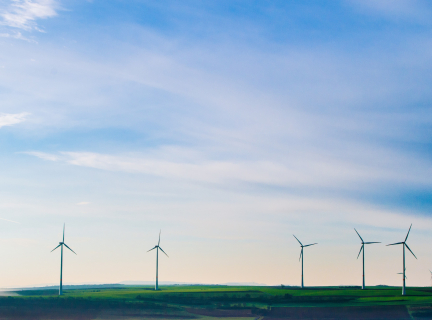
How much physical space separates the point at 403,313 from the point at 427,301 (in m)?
24.4

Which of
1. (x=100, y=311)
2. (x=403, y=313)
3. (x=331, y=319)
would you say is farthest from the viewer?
(x=100, y=311)

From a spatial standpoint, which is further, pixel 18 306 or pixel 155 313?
pixel 18 306

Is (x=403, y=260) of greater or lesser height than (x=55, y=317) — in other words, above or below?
above

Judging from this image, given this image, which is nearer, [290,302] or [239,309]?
[239,309]

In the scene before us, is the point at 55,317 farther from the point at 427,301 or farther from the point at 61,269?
the point at 427,301

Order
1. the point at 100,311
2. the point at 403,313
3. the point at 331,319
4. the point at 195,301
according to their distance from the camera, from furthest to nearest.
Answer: the point at 195,301
the point at 100,311
the point at 403,313
the point at 331,319

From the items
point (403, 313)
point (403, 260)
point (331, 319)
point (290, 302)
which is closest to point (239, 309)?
point (290, 302)

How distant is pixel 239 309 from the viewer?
449 feet

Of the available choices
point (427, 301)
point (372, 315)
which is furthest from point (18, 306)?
point (427, 301)

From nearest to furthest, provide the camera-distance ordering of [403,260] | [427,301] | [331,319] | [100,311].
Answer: [331,319] < [100,311] < [427,301] < [403,260]

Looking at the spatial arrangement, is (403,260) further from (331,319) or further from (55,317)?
(55,317)

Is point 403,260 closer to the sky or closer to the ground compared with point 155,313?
closer to the sky

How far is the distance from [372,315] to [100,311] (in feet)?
215

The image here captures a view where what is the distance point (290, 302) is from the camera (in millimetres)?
147250
